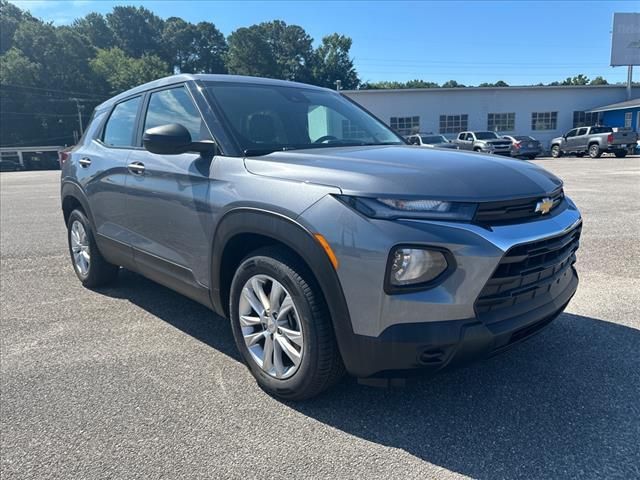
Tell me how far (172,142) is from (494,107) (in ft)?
123

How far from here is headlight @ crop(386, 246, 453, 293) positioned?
215cm

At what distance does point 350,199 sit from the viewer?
2.27 m

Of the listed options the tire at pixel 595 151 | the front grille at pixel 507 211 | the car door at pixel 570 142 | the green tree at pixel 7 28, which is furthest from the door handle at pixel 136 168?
the green tree at pixel 7 28

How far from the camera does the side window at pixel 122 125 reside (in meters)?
4.11

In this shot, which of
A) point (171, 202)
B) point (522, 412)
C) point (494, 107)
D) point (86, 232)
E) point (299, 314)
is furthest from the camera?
point (494, 107)

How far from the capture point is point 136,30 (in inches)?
3900

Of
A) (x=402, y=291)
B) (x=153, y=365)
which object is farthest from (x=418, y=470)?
(x=153, y=365)

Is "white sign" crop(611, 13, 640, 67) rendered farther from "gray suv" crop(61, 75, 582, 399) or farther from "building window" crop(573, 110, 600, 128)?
"gray suv" crop(61, 75, 582, 399)

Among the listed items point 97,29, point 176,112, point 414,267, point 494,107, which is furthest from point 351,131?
point 97,29

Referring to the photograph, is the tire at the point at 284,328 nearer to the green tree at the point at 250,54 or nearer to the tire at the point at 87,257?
the tire at the point at 87,257

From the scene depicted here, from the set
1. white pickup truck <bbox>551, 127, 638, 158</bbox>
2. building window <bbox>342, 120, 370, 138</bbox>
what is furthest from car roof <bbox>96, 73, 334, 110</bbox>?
white pickup truck <bbox>551, 127, 638, 158</bbox>

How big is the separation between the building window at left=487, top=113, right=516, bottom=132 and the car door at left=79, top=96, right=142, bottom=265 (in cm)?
3598

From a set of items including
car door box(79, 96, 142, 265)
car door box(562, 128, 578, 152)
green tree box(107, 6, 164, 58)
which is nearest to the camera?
car door box(79, 96, 142, 265)

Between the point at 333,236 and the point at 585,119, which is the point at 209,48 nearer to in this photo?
the point at 585,119
